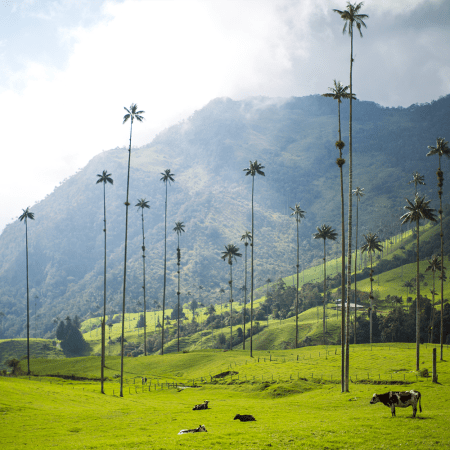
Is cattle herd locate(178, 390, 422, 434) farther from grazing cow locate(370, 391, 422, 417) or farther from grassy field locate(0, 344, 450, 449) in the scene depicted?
grassy field locate(0, 344, 450, 449)

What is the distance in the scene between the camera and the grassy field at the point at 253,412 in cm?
2277

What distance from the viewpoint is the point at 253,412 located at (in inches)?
1465

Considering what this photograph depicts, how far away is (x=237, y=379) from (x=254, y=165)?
56.0 meters

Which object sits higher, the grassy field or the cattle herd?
the cattle herd

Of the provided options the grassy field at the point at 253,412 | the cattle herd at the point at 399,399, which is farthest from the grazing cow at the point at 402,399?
the grassy field at the point at 253,412

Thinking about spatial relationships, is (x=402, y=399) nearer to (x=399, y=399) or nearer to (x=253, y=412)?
(x=399, y=399)

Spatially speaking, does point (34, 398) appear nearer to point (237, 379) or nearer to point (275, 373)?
point (237, 379)

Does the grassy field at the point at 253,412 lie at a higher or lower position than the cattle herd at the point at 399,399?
lower

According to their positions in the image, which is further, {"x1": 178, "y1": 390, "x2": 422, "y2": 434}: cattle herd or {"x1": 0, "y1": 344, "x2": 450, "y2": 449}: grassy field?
{"x1": 178, "y1": 390, "x2": 422, "y2": 434}: cattle herd

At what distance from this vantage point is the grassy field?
22.8 m

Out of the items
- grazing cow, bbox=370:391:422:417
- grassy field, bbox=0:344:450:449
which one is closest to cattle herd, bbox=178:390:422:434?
grazing cow, bbox=370:391:422:417

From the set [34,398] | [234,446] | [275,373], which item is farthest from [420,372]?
[34,398]

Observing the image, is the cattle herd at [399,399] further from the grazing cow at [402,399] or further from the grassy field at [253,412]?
the grassy field at [253,412]

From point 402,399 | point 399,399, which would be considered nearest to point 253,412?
point 399,399
